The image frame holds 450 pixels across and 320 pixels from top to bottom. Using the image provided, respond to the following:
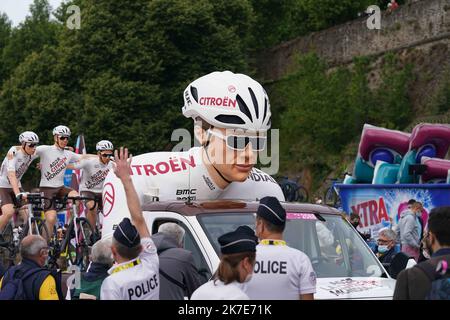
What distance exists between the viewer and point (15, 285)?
7.80 metres

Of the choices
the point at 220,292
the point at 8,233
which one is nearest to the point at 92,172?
the point at 8,233

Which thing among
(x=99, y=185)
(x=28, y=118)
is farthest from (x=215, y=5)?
(x=99, y=185)

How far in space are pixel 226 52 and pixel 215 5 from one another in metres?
3.33

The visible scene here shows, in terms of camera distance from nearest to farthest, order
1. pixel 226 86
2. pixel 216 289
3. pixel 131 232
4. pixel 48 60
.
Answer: pixel 216 289
pixel 131 232
pixel 226 86
pixel 48 60

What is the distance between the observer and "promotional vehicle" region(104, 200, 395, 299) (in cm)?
859

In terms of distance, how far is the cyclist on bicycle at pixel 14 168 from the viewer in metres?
16.1

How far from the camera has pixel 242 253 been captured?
625 centimetres

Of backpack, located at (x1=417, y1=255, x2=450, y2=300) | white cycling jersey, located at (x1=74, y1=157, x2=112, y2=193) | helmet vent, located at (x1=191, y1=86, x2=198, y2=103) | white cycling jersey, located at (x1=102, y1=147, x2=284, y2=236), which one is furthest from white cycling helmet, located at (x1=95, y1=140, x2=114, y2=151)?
backpack, located at (x1=417, y1=255, x2=450, y2=300)

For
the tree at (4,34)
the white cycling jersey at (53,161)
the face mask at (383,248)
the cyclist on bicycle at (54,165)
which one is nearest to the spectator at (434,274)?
the face mask at (383,248)

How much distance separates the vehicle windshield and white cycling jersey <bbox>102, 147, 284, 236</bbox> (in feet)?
4.66

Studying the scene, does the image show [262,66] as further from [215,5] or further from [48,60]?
[48,60]

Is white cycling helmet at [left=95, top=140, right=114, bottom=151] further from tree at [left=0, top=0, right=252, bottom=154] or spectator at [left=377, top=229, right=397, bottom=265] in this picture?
tree at [left=0, top=0, right=252, bottom=154]

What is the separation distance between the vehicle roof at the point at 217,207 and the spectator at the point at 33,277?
4.66ft

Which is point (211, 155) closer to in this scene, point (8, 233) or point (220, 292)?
point (220, 292)
